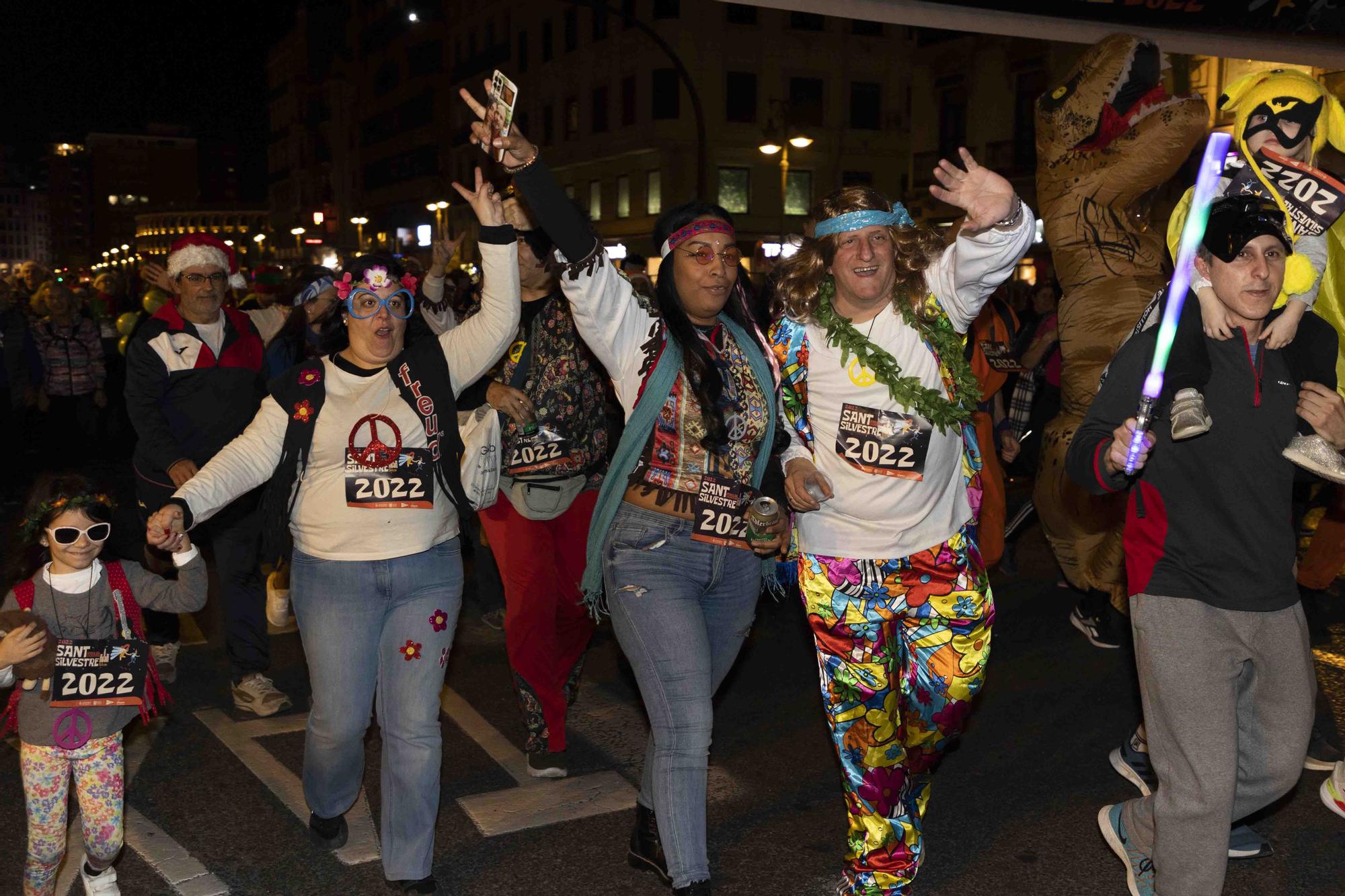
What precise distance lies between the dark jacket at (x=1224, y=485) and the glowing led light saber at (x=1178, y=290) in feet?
0.63

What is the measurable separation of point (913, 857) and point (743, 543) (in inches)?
42.3

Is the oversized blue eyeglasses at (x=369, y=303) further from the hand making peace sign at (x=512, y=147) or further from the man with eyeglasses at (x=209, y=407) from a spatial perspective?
the man with eyeglasses at (x=209, y=407)

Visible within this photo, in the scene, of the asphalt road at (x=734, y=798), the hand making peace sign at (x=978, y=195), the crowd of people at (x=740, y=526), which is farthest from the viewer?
the asphalt road at (x=734, y=798)

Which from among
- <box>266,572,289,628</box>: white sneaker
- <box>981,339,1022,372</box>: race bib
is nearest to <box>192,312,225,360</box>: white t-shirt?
<box>266,572,289,628</box>: white sneaker

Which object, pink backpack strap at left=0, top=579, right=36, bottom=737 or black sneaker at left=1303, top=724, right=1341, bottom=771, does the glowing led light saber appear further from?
pink backpack strap at left=0, top=579, right=36, bottom=737

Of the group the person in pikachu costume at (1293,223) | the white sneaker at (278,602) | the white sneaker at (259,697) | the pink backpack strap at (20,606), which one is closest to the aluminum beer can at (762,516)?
the person in pikachu costume at (1293,223)

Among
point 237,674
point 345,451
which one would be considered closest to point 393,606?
point 345,451

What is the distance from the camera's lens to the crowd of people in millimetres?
3361

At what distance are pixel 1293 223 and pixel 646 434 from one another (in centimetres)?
235

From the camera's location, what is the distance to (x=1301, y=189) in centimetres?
443

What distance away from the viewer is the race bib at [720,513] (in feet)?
12.8

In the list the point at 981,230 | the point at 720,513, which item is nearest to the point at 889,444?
the point at 720,513

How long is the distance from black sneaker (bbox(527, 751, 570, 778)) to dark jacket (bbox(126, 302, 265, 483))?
6.55 ft

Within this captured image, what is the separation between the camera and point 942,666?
383cm
